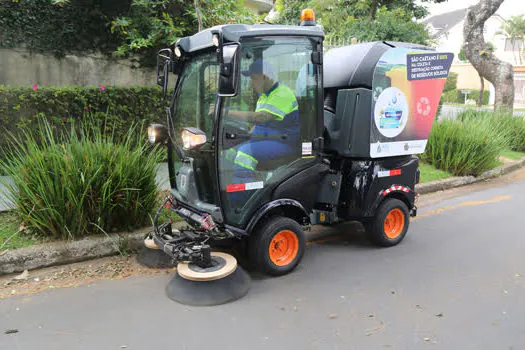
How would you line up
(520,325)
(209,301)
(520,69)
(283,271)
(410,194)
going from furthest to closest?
(520,69) < (410,194) < (283,271) < (209,301) < (520,325)

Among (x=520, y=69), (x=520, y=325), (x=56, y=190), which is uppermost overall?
(x=520, y=69)

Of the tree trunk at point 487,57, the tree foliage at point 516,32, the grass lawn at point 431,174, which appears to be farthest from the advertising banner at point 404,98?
the tree foliage at point 516,32

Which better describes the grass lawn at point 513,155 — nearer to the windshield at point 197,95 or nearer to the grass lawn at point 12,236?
the windshield at point 197,95

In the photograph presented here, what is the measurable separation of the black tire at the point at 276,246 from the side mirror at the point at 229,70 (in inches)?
50.9

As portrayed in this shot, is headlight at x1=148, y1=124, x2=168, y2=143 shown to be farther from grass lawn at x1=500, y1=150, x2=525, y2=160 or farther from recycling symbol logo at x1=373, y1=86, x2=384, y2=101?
grass lawn at x1=500, y1=150, x2=525, y2=160

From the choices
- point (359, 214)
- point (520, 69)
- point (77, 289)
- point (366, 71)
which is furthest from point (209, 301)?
point (520, 69)

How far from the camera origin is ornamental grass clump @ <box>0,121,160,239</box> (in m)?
4.12

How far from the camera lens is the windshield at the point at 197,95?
3.73m

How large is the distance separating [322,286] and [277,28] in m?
2.29

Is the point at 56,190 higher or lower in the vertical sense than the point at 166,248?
higher

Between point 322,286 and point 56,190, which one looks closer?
point 322,286

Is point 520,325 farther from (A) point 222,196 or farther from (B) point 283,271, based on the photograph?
(A) point 222,196

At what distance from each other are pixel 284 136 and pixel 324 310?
1.53m

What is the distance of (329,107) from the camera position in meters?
4.50
